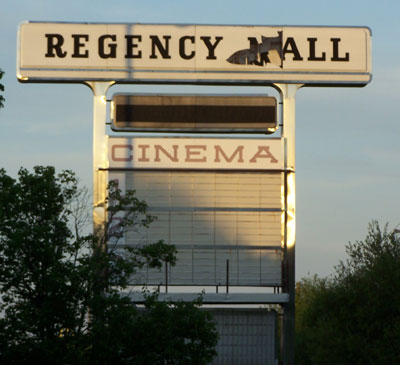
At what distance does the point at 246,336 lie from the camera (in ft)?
88.3

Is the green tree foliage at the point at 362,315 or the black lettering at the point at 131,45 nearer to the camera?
the black lettering at the point at 131,45

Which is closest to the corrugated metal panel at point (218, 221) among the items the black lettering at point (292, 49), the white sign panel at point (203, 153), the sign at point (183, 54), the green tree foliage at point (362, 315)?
the white sign panel at point (203, 153)

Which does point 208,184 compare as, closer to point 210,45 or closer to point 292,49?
point 210,45

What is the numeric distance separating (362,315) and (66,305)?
1541 cm

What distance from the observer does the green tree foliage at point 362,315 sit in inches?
1383

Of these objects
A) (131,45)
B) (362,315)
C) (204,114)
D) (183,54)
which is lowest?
(362,315)

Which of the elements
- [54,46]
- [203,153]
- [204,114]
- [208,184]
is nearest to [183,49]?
[204,114]

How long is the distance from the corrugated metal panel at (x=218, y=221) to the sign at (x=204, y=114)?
127 centimetres

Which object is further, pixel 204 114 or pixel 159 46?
pixel 159 46

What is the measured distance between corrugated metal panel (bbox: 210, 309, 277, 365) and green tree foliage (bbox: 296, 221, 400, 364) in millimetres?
8462

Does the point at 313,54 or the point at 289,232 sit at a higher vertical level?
the point at 313,54

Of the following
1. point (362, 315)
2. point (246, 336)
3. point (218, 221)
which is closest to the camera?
point (246, 336)

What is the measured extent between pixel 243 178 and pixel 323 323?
11.7 m

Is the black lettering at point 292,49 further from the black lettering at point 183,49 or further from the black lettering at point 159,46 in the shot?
the black lettering at point 159,46
